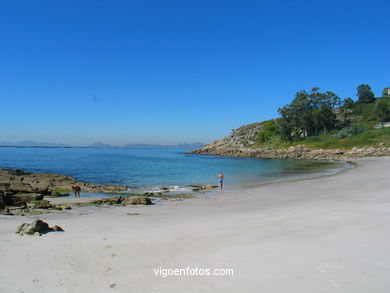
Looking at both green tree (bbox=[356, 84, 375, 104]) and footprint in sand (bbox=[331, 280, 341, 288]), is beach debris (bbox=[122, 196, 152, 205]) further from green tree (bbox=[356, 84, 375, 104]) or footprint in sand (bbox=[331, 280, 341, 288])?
green tree (bbox=[356, 84, 375, 104])

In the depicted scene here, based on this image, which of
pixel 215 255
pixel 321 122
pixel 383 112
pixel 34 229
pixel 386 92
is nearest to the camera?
pixel 215 255

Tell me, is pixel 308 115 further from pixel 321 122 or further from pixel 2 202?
pixel 2 202

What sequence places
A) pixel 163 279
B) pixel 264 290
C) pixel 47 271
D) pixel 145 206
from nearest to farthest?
pixel 264 290, pixel 163 279, pixel 47 271, pixel 145 206

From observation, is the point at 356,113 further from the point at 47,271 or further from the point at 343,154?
the point at 47,271

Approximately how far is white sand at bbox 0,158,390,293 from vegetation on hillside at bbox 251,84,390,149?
246ft

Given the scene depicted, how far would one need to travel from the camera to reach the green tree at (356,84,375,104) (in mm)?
114438

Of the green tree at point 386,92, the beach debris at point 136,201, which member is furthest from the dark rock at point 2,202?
the green tree at point 386,92

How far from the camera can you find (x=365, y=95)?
115m

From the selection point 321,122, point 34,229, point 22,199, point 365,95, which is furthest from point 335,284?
point 365,95

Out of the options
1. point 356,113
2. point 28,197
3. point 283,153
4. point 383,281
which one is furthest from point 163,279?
point 356,113

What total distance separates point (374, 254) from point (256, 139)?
107 meters

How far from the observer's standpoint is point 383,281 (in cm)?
538

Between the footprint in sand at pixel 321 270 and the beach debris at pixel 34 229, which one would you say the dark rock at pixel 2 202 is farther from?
the footprint in sand at pixel 321 270

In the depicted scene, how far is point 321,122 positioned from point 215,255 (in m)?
97.4
